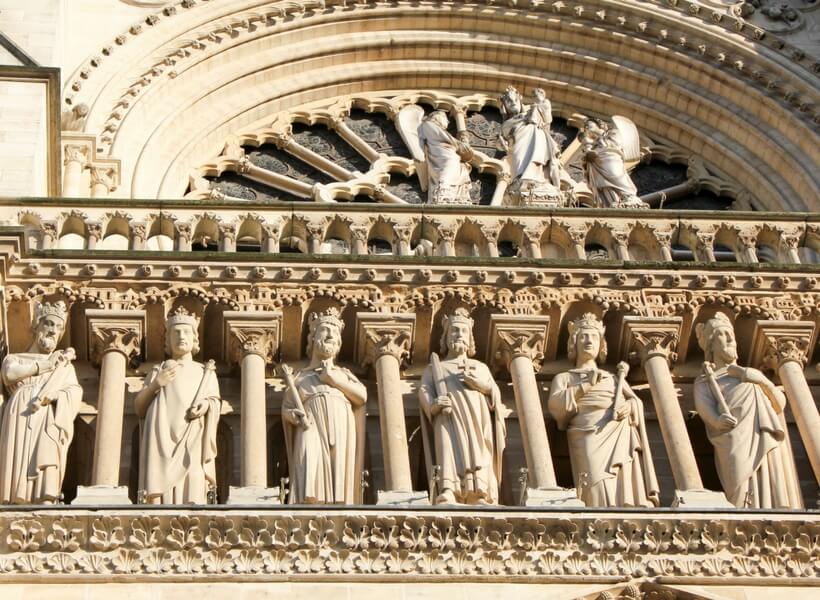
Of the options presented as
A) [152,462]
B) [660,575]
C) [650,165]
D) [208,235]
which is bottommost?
[660,575]

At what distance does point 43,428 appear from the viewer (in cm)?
1520

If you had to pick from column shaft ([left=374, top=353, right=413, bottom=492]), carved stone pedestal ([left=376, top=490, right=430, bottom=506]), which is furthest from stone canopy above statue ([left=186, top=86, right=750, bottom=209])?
carved stone pedestal ([left=376, top=490, right=430, bottom=506])

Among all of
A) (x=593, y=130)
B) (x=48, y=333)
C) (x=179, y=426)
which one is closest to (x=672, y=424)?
(x=179, y=426)

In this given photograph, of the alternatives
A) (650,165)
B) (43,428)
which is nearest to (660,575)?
(43,428)

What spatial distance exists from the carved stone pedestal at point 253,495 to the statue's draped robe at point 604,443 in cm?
210

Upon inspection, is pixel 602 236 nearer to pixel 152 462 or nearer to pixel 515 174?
pixel 515 174

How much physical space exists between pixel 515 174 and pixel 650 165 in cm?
391

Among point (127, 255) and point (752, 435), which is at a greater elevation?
point (127, 255)

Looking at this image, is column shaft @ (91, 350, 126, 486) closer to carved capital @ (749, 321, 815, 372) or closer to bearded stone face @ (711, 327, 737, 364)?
bearded stone face @ (711, 327, 737, 364)

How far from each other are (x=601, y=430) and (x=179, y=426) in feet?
9.55

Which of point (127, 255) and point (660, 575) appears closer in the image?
point (660, 575)

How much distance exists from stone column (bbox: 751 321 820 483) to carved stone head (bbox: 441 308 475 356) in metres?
2.18

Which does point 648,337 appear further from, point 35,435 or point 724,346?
point 35,435

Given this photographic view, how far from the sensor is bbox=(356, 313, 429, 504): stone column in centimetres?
1506
